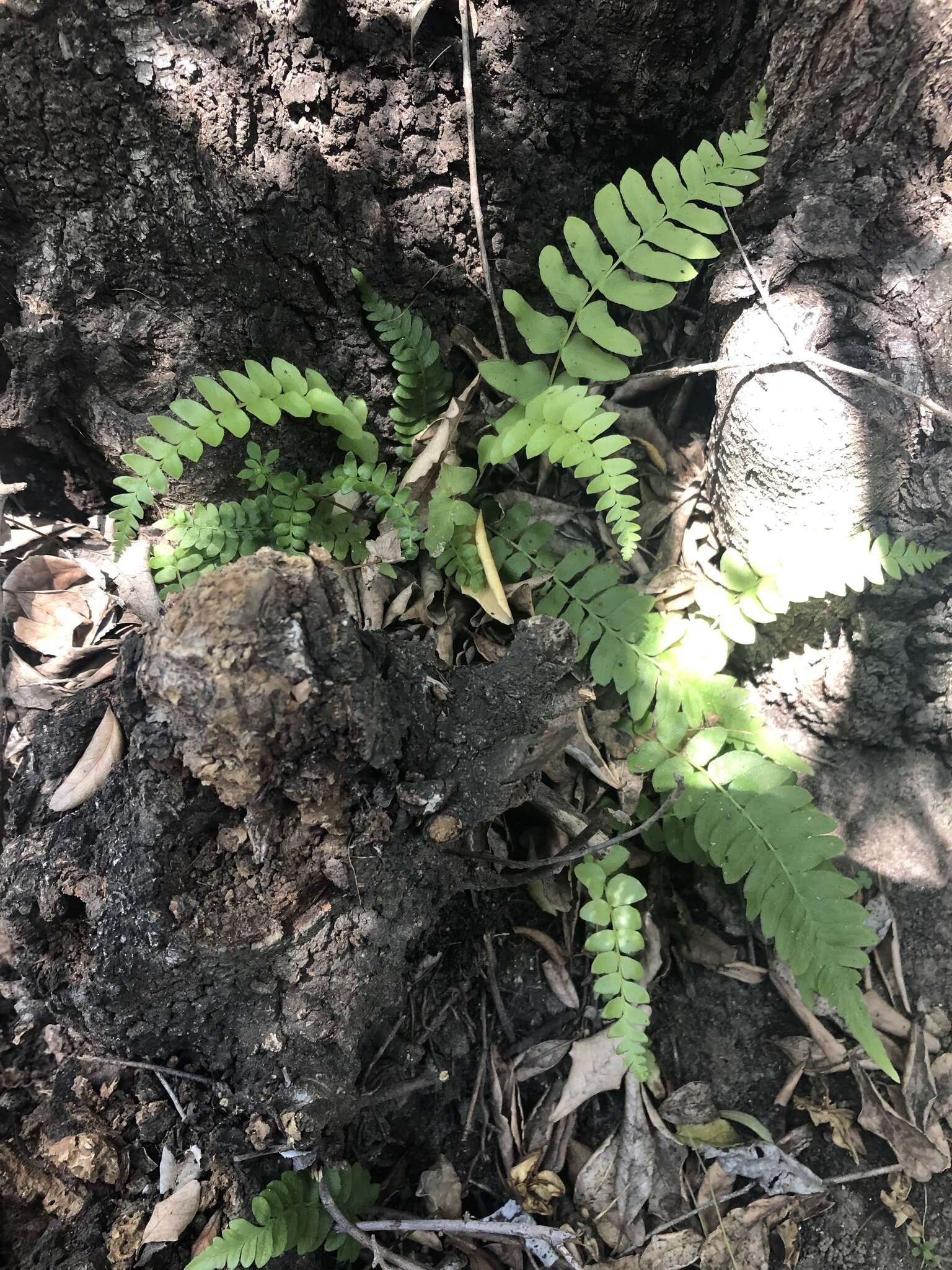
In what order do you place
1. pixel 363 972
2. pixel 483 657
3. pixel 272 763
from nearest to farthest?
pixel 272 763 < pixel 363 972 < pixel 483 657

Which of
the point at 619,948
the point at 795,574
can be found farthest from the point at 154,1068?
the point at 795,574

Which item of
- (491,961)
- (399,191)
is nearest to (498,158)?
(399,191)

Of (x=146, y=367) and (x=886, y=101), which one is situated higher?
(x=886, y=101)

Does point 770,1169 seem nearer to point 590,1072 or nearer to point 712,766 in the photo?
point 590,1072

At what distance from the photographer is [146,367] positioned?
8.04 feet

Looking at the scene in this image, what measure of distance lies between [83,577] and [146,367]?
86cm

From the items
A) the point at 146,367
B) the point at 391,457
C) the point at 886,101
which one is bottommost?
the point at 391,457

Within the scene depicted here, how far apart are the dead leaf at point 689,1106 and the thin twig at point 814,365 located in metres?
2.42

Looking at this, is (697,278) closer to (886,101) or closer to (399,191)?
(886,101)

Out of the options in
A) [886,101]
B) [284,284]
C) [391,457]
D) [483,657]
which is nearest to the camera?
[886,101]

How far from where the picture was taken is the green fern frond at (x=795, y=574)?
2.37 m

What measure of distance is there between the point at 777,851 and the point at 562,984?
0.90 metres

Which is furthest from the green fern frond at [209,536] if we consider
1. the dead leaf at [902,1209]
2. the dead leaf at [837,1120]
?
the dead leaf at [902,1209]

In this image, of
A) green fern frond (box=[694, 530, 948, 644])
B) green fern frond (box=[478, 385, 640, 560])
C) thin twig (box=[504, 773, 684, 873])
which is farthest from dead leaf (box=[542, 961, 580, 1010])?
green fern frond (box=[478, 385, 640, 560])
